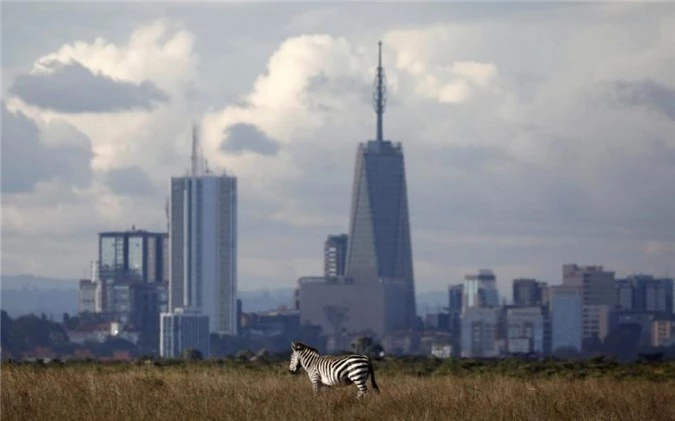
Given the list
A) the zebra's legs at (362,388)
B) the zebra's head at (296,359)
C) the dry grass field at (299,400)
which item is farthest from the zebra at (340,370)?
the zebra's head at (296,359)

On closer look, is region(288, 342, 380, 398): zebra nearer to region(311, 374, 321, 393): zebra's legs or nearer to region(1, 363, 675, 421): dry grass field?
region(311, 374, 321, 393): zebra's legs

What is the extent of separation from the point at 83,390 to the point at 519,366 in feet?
75.7

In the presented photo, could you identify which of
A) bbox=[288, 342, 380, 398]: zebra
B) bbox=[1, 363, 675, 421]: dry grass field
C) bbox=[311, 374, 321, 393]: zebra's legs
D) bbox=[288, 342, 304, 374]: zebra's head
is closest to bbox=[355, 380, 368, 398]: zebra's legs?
bbox=[288, 342, 380, 398]: zebra

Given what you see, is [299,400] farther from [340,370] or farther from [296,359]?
[296,359]

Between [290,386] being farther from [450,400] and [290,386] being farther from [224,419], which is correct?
[224,419]

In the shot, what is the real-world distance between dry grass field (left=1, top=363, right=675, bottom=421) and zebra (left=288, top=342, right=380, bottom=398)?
0.26 metres

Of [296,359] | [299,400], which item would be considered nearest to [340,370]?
→ [299,400]

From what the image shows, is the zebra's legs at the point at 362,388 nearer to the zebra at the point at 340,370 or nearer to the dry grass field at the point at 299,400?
the zebra at the point at 340,370

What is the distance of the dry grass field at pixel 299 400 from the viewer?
101 ft

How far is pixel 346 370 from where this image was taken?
34969 millimetres

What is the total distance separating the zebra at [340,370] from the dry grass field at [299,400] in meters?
0.26

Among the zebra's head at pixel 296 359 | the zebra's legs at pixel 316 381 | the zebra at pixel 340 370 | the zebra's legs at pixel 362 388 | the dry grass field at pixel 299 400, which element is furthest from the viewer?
the zebra's head at pixel 296 359

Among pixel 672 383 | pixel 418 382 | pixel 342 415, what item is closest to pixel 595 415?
pixel 342 415

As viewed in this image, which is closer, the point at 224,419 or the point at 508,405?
the point at 224,419
